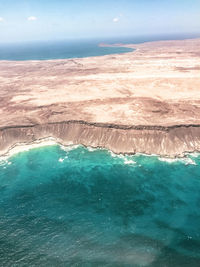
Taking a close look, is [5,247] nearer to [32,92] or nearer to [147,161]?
[147,161]

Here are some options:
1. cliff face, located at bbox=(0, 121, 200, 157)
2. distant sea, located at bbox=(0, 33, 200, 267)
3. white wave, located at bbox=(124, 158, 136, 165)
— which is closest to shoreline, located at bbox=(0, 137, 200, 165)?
white wave, located at bbox=(124, 158, 136, 165)

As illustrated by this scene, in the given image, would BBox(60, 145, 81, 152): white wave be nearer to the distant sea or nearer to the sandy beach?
the sandy beach

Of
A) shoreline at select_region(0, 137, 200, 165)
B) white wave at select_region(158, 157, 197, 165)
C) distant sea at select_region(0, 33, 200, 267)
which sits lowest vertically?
distant sea at select_region(0, 33, 200, 267)

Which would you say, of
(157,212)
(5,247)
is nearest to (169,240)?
(157,212)

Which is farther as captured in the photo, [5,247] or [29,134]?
[29,134]

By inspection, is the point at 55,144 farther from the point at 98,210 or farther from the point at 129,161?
the point at 98,210

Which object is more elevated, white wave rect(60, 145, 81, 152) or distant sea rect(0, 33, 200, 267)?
white wave rect(60, 145, 81, 152)

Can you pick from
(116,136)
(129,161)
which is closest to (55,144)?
(116,136)
